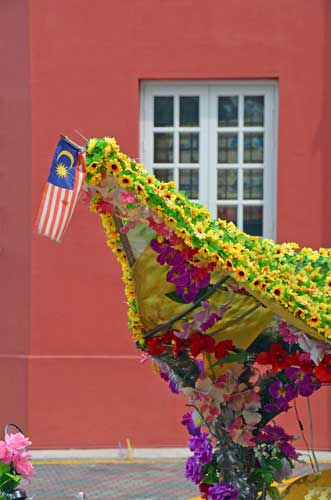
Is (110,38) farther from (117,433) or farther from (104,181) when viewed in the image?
(104,181)

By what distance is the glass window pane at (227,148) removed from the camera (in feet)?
33.1

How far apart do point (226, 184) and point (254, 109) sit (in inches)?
32.4

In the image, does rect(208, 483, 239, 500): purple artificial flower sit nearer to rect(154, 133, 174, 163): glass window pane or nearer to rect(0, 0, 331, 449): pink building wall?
rect(0, 0, 331, 449): pink building wall

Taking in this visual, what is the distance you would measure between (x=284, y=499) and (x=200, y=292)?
1194 mm

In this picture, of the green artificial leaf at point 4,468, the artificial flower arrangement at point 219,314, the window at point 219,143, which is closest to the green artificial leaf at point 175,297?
the artificial flower arrangement at point 219,314

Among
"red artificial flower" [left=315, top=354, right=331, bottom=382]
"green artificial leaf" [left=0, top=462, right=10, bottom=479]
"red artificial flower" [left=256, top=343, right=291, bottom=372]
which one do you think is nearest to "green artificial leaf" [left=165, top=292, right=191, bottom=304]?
"red artificial flower" [left=256, top=343, right=291, bottom=372]

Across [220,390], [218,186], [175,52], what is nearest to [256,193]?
[218,186]

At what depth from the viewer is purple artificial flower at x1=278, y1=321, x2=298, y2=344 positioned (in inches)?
179

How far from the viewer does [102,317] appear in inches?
390

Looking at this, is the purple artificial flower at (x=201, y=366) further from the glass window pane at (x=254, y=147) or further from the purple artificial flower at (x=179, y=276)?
the glass window pane at (x=254, y=147)

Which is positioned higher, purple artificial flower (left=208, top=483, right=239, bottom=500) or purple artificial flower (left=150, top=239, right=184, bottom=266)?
purple artificial flower (left=150, top=239, right=184, bottom=266)

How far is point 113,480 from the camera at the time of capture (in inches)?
336

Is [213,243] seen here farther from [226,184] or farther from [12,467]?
[226,184]

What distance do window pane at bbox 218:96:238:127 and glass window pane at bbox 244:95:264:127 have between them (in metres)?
0.10
